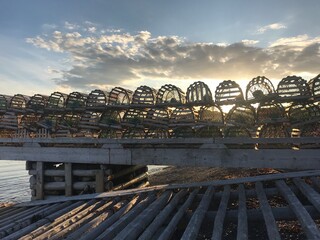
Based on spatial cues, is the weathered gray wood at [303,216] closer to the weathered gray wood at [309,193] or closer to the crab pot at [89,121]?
the weathered gray wood at [309,193]

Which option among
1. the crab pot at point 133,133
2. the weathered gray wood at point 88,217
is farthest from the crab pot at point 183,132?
the weathered gray wood at point 88,217

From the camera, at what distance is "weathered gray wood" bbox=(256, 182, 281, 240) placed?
440 centimetres

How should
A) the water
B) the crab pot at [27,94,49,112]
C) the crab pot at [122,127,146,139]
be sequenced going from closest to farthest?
the crab pot at [122,127,146,139]
the crab pot at [27,94,49,112]
the water

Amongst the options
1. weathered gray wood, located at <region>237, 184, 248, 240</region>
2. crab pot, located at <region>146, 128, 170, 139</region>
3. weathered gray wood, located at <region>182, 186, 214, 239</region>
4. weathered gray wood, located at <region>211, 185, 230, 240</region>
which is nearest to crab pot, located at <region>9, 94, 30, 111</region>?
crab pot, located at <region>146, 128, 170, 139</region>

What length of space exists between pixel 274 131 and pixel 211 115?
1.83 meters

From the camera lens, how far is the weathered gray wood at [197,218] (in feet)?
16.1

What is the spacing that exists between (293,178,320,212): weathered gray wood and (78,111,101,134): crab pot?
6.30 metres

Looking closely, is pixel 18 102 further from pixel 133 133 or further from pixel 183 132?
pixel 183 132

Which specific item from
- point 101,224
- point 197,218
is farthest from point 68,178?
point 197,218

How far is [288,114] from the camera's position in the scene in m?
7.97

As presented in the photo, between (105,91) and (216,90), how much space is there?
3917 mm

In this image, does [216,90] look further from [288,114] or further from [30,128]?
[30,128]

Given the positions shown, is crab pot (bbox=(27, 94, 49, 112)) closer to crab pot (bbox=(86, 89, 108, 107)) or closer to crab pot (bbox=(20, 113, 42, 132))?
crab pot (bbox=(20, 113, 42, 132))

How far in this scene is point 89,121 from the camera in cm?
1051
